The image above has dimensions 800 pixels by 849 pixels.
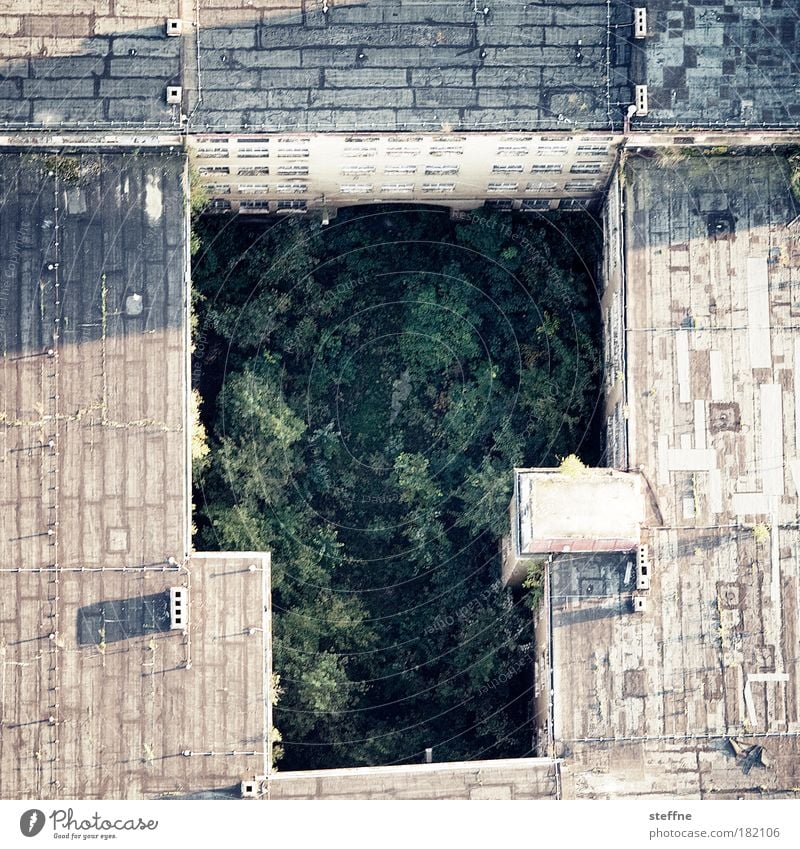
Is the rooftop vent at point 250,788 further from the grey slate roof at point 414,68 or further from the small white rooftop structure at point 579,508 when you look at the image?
the grey slate roof at point 414,68

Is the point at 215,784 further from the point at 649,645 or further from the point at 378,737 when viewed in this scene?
the point at 649,645

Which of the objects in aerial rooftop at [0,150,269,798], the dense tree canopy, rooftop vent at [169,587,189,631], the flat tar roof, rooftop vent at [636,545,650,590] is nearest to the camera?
the flat tar roof

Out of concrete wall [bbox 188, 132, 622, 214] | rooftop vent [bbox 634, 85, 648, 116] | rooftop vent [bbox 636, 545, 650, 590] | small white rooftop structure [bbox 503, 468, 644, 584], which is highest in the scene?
rooftop vent [bbox 634, 85, 648, 116]

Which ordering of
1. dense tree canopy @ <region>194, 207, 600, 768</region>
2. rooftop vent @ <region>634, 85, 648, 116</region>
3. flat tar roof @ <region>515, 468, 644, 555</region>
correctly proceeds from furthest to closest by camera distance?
dense tree canopy @ <region>194, 207, 600, 768</region> < rooftop vent @ <region>634, 85, 648, 116</region> < flat tar roof @ <region>515, 468, 644, 555</region>

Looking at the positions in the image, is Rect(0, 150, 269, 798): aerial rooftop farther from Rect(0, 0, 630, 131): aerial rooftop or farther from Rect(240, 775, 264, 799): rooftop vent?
Rect(0, 0, 630, 131): aerial rooftop

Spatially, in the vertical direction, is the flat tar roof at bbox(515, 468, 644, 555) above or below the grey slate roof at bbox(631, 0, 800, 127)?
below

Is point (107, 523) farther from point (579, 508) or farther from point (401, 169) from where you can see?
point (401, 169)

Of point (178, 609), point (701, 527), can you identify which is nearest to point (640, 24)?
point (701, 527)

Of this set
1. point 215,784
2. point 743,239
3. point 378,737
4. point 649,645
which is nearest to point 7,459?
point 215,784

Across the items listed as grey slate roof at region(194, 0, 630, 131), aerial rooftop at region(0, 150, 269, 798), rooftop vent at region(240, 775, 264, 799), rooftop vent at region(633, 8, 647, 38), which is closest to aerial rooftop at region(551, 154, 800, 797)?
grey slate roof at region(194, 0, 630, 131)
